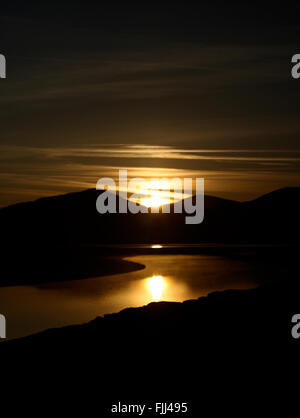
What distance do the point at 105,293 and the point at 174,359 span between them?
67.3 ft

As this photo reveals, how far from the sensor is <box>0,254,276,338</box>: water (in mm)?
24978

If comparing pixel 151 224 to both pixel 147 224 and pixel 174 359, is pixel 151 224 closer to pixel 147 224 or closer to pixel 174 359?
pixel 147 224

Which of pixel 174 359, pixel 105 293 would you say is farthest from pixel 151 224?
pixel 174 359

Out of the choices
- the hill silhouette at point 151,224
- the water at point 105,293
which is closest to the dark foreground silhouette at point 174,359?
the water at point 105,293

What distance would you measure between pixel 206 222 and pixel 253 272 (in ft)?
352

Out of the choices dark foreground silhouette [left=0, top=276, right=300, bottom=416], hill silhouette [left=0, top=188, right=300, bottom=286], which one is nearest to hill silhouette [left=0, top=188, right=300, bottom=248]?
hill silhouette [left=0, top=188, right=300, bottom=286]

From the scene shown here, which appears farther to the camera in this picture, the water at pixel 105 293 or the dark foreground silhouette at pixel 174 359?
the water at pixel 105 293

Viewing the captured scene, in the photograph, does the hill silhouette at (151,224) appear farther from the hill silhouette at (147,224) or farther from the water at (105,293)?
the water at (105,293)

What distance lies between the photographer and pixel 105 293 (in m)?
33.2

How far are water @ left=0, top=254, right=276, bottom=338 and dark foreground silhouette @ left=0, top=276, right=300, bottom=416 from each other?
22.1ft

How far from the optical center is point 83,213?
155m

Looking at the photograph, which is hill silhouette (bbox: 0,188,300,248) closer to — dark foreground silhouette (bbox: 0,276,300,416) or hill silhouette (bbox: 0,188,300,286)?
hill silhouette (bbox: 0,188,300,286)

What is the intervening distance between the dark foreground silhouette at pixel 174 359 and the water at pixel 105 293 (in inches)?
265

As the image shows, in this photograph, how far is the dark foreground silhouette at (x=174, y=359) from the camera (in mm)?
11070
